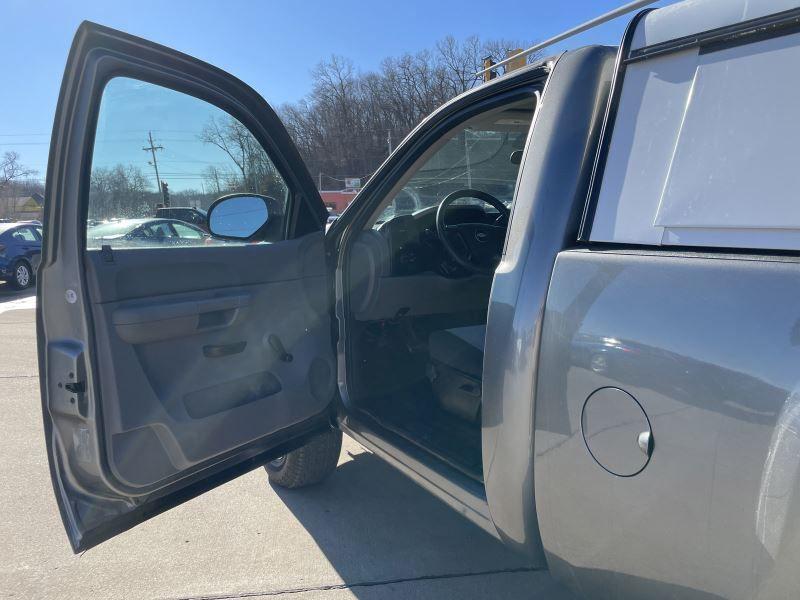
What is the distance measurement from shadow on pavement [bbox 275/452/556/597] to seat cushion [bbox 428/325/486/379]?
0.81 metres

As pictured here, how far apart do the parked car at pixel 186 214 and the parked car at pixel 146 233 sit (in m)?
0.02

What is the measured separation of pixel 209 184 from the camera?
230 centimetres

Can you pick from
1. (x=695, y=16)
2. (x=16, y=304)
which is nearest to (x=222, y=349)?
(x=695, y=16)

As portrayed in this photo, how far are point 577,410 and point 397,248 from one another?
1721 millimetres

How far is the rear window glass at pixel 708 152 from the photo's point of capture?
1.12 m

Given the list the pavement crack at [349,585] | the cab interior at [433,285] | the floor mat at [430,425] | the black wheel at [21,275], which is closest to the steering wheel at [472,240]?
the cab interior at [433,285]

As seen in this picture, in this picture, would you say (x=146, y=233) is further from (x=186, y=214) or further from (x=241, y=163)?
(x=241, y=163)

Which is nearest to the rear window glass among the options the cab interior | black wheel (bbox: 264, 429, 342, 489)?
the cab interior

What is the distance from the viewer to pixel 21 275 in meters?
11.8

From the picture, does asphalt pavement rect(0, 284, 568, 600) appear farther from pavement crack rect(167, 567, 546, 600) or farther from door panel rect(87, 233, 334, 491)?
door panel rect(87, 233, 334, 491)

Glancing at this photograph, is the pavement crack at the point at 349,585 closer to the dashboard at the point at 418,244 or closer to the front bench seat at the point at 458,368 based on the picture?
the front bench seat at the point at 458,368

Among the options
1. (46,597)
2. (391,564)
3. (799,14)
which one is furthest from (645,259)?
(46,597)

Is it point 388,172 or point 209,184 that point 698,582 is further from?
point 209,184

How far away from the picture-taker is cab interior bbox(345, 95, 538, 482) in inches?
104
